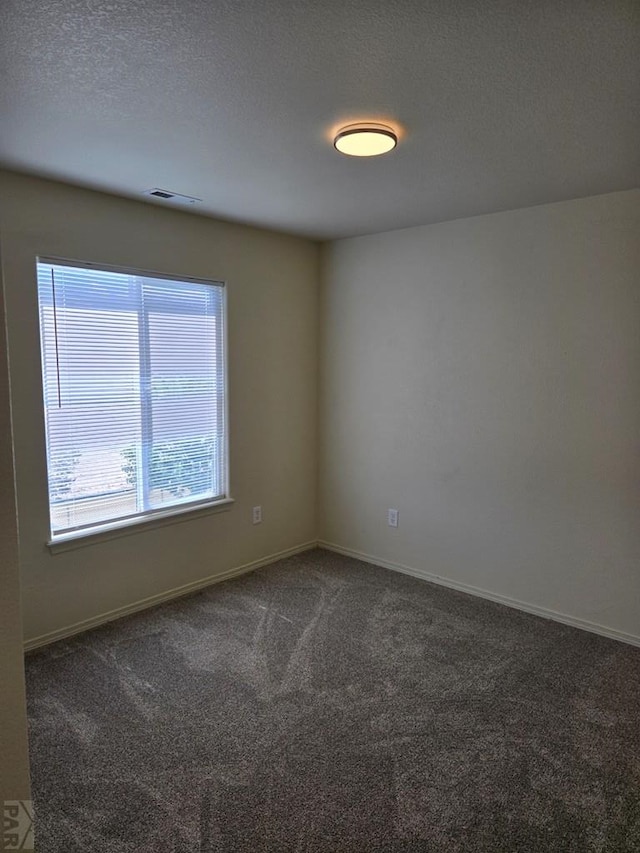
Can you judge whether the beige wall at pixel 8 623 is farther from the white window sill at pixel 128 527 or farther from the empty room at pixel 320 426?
the white window sill at pixel 128 527

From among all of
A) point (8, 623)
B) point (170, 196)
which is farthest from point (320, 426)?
point (8, 623)

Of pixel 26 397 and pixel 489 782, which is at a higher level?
pixel 26 397

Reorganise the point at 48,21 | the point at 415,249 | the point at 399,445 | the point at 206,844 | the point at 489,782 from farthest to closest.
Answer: the point at 399,445 → the point at 415,249 → the point at 489,782 → the point at 206,844 → the point at 48,21

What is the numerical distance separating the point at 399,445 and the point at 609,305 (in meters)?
1.59

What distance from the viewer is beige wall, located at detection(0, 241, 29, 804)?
Answer: 0.98 m

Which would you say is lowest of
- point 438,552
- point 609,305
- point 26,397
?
point 438,552

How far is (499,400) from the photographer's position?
11.0 feet

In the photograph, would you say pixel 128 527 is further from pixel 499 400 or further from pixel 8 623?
pixel 499 400

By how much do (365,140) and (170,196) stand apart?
52.0 inches

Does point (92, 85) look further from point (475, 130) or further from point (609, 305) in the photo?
point (609, 305)

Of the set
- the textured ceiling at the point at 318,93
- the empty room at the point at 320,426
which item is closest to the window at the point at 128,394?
the empty room at the point at 320,426

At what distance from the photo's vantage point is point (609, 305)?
288 centimetres

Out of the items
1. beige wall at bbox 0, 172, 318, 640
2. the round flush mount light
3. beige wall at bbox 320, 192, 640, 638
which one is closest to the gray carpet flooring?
beige wall at bbox 0, 172, 318, 640

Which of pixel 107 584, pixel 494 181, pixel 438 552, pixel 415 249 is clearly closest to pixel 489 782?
pixel 438 552
